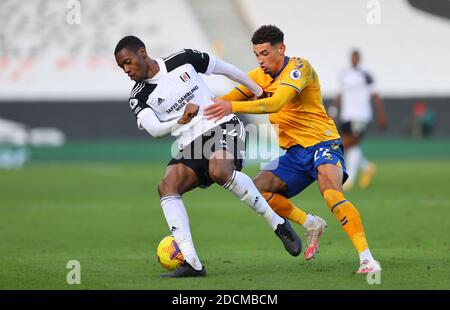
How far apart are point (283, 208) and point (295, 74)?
58.4 inches

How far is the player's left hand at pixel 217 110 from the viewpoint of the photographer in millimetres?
8289

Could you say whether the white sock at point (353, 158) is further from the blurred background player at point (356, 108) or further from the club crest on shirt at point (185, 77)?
the club crest on shirt at point (185, 77)

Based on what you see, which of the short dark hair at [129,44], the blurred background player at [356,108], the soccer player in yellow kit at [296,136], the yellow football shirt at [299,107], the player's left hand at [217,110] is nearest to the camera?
the player's left hand at [217,110]

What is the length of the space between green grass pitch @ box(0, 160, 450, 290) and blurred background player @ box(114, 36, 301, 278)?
590 millimetres

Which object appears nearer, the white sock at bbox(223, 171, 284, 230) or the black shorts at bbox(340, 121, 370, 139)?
the white sock at bbox(223, 171, 284, 230)

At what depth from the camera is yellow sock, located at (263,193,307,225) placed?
940 centimetres

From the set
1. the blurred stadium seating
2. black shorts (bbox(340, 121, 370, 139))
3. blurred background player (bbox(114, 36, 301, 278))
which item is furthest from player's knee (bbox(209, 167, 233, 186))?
the blurred stadium seating

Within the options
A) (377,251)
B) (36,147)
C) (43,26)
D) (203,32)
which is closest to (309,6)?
(203,32)

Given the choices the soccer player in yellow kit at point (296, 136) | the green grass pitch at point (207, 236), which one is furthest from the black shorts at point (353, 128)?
the soccer player in yellow kit at point (296, 136)

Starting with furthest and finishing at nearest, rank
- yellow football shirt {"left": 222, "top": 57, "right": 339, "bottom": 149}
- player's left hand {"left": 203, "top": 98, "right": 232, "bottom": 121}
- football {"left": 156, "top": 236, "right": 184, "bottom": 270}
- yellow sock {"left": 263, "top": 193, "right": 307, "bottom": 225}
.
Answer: yellow sock {"left": 263, "top": 193, "right": 307, "bottom": 225} → yellow football shirt {"left": 222, "top": 57, "right": 339, "bottom": 149} → football {"left": 156, "top": 236, "right": 184, "bottom": 270} → player's left hand {"left": 203, "top": 98, "right": 232, "bottom": 121}

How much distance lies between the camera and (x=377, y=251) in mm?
10281

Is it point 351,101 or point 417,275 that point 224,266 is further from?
point 351,101

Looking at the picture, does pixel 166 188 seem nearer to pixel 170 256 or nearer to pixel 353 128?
pixel 170 256

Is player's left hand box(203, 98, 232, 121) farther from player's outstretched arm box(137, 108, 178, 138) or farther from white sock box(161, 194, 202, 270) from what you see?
white sock box(161, 194, 202, 270)
